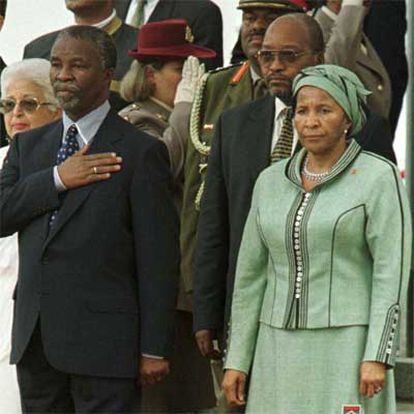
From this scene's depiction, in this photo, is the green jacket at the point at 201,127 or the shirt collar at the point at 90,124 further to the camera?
the green jacket at the point at 201,127

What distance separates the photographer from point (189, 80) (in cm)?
836

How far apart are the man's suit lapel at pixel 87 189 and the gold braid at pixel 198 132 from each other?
785mm

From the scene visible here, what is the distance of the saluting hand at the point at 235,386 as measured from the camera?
691 centimetres

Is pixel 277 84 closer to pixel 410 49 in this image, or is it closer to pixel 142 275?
pixel 142 275

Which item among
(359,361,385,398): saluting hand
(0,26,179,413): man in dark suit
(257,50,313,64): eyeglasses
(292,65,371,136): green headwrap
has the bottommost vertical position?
(359,361,385,398): saluting hand

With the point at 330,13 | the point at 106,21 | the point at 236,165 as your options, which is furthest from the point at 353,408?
the point at 106,21

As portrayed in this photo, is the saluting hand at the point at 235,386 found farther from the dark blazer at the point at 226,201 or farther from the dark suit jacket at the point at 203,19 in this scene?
the dark suit jacket at the point at 203,19

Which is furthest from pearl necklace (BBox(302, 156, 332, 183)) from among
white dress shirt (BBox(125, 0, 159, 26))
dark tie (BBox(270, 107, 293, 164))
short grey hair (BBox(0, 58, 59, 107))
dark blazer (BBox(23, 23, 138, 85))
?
white dress shirt (BBox(125, 0, 159, 26))

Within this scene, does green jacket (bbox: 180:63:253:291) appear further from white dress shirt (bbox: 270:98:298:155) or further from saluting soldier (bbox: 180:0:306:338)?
white dress shirt (bbox: 270:98:298:155)

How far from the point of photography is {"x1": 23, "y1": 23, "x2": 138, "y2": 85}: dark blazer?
8.88 metres

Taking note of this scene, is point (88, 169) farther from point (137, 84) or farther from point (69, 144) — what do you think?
point (137, 84)

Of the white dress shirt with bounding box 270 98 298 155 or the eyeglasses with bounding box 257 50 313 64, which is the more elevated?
the eyeglasses with bounding box 257 50 313 64

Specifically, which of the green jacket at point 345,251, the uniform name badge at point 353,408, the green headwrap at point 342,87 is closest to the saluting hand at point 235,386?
the green jacket at point 345,251

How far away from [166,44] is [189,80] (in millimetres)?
293
